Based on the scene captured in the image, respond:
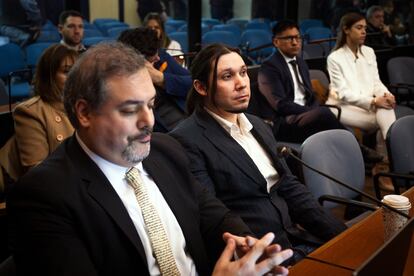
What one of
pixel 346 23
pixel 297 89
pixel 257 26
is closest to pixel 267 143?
pixel 297 89

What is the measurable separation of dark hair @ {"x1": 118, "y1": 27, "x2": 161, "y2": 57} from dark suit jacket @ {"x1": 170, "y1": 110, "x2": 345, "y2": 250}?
1066mm

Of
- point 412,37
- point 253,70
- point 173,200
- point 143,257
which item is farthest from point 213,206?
point 412,37

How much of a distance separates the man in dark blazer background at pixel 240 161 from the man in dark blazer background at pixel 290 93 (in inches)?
67.0

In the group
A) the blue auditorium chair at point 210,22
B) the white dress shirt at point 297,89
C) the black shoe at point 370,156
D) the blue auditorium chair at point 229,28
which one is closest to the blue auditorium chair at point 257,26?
the blue auditorium chair at point 229,28

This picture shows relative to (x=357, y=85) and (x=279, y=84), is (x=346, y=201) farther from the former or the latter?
(x=357, y=85)

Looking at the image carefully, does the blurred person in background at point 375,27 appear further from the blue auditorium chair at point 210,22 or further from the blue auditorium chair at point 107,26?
the blue auditorium chair at point 107,26

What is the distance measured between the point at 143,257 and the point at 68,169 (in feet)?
0.97

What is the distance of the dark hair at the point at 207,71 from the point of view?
7.89 ft

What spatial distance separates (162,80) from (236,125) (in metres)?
1.16

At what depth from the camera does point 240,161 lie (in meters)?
2.22

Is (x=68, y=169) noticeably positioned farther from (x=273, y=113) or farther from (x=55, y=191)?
(x=273, y=113)

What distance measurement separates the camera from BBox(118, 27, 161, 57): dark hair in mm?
3279

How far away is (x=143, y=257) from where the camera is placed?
1.46 metres

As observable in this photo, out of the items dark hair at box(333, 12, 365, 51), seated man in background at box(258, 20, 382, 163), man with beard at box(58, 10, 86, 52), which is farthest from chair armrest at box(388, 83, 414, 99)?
man with beard at box(58, 10, 86, 52)
